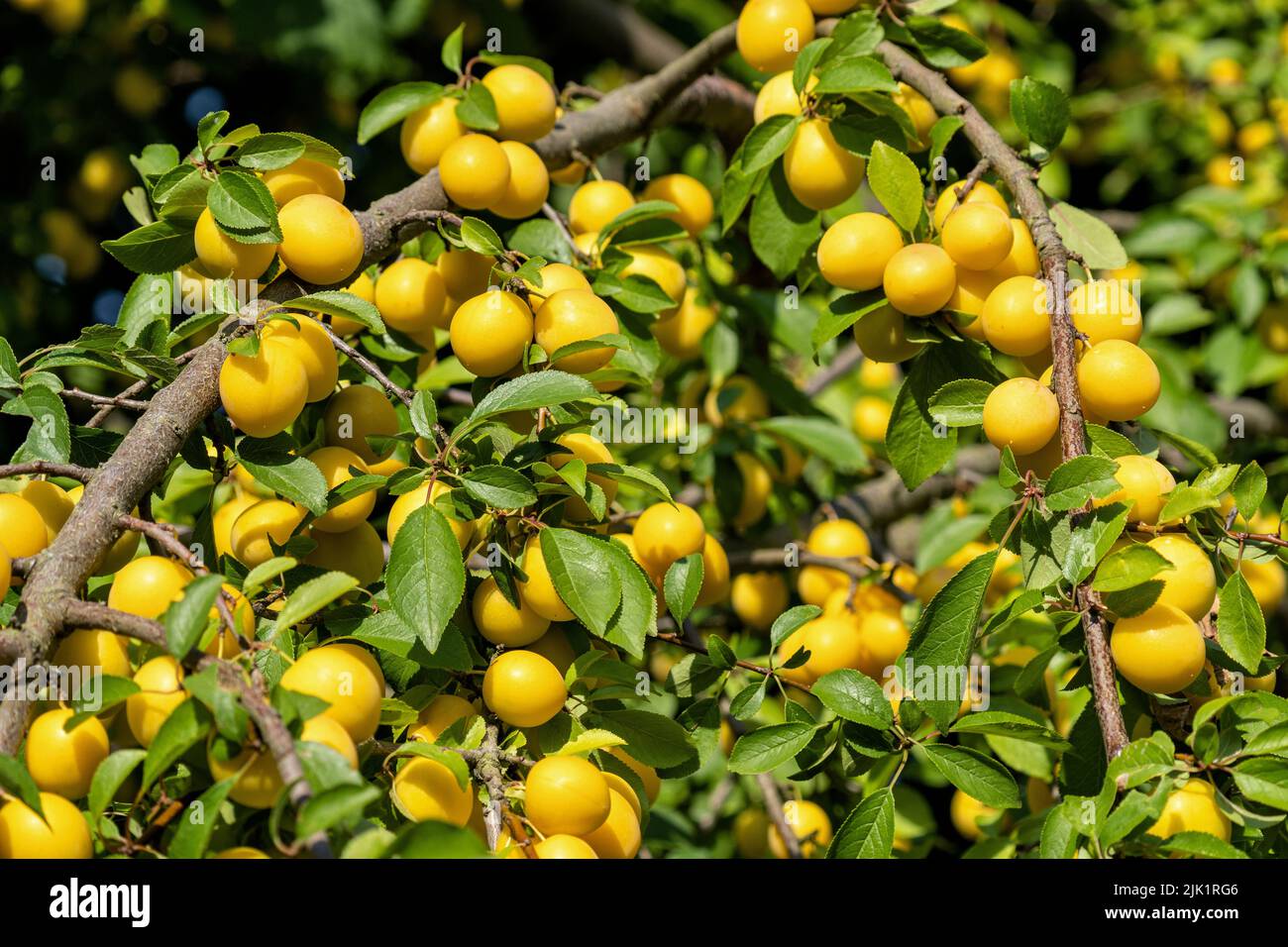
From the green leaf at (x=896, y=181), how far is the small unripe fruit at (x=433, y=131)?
18.7 inches

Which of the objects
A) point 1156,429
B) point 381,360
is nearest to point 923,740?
point 1156,429

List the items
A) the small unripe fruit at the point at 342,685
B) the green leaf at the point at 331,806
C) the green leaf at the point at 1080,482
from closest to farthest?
the green leaf at the point at 331,806 → the small unripe fruit at the point at 342,685 → the green leaf at the point at 1080,482

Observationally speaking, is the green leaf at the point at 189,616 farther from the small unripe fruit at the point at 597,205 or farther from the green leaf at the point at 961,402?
the small unripe fruit at the point at 597,205

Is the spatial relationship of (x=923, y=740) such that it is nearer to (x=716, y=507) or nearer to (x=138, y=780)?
(x=138, y=780)

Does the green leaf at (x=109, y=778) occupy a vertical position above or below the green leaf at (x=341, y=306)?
below

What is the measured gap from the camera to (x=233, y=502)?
118 centimetres

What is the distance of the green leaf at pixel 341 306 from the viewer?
3.20ft

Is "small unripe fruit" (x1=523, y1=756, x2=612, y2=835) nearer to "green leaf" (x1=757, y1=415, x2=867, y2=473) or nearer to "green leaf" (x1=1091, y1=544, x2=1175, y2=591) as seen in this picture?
"green leaf" (x1=1091, y1=544, x2=1175, y2=591)

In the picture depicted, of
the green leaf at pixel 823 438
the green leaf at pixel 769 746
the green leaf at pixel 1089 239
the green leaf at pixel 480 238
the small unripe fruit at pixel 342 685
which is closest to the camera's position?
the small unripe fruit at pixel 342 685

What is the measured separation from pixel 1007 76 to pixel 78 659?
2.80 metres

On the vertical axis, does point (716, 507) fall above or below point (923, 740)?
above

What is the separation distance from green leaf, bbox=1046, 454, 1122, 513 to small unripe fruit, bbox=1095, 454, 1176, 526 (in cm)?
7

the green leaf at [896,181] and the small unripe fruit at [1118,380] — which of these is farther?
the green leaf at [896,181]

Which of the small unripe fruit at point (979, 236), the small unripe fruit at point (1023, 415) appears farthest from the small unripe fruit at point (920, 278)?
the small unripe fruit at point (1023, 415)
